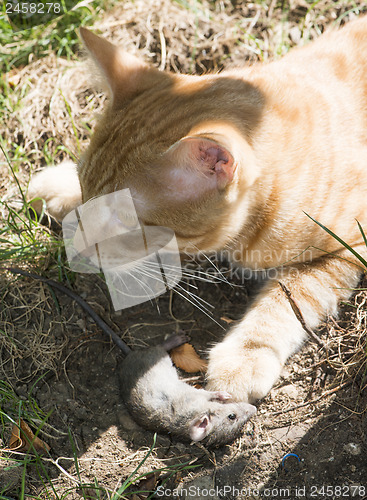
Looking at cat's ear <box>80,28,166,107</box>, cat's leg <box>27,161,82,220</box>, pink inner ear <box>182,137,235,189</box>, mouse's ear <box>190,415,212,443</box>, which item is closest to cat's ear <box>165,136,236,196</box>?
pink inner ear <box>182,137,235,189</box>

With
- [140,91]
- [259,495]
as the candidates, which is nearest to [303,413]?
[259,495]

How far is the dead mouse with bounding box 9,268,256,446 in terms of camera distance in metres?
2.30

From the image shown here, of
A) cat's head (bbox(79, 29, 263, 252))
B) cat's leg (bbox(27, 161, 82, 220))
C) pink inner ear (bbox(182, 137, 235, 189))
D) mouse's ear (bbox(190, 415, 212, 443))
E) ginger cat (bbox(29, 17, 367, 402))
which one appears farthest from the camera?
cat's leg (bbox(27, 161, 82, 220))

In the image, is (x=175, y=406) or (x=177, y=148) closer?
(x=177, y=148)

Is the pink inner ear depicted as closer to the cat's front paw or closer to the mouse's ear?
the cat's front paw

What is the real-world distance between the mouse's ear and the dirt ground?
156 millimetres

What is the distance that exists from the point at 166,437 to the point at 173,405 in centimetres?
21

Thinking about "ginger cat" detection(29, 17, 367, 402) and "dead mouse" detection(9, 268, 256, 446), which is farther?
"dead mouse" detection(9, 268, 256, 446)

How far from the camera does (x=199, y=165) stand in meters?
1.83

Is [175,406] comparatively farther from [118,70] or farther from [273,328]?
[118,70]

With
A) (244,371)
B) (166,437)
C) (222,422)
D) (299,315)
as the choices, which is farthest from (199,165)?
(166,437)

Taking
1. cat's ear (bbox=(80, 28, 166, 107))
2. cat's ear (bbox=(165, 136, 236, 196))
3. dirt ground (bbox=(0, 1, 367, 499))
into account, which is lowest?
dirt ground (bbox=(0, 1, 367, 499))

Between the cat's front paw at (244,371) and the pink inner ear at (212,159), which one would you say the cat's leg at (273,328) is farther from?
the pink inner ear at (212,159)

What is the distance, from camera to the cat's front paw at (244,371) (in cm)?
238
